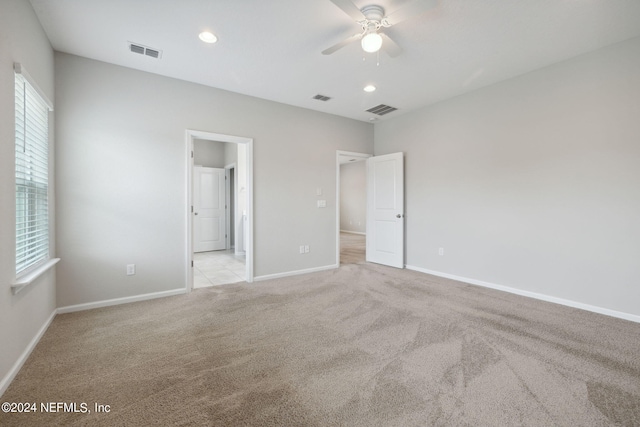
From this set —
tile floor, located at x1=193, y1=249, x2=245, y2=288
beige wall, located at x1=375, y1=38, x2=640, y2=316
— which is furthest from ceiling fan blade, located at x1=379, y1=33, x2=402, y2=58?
tile floor, located at x1=193, y1=249, x2=245, y2=288

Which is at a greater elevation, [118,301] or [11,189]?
[11,189]

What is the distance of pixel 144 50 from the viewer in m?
2.97

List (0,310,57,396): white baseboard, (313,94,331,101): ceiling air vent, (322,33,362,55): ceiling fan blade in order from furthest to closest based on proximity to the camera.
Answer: (313,94,331,101): ceiling air vent
(322,33,362,55): ceiling fan blade
(0,310,57,396): white baseboard

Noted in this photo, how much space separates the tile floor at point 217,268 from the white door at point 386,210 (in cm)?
257

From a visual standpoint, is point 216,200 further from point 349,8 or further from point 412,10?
point 412,10

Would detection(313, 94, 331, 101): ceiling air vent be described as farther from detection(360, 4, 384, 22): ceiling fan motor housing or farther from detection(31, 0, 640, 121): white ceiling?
detection(360, 4, 384, 22): ceiling fan motor housing

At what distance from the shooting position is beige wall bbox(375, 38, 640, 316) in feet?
9.47

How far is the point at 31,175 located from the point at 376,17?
3.19 m

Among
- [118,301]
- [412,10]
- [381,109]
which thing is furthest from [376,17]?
[118,301]

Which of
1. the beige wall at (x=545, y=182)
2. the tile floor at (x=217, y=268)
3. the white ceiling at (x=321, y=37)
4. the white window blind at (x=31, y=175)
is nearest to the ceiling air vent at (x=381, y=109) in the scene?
the beige wall at (x=545, y=182)

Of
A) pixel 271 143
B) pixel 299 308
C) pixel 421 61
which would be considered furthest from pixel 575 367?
pixel 271 143

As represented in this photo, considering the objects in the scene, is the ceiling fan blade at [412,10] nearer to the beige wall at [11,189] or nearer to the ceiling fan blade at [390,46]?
the ceiling fan blade at [390,46]

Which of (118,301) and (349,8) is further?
(118,301)

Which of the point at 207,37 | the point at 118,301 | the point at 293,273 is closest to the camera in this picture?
the point at 207,37
